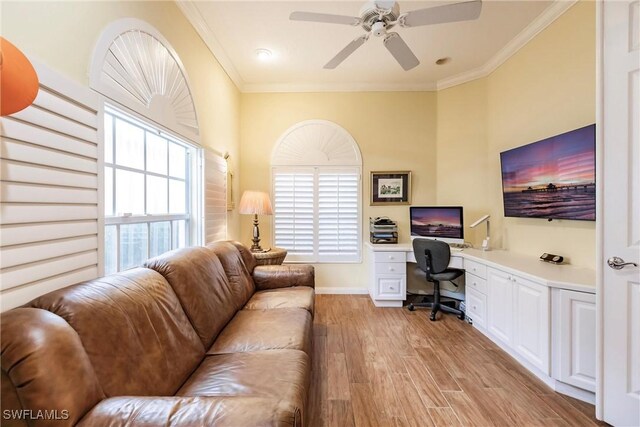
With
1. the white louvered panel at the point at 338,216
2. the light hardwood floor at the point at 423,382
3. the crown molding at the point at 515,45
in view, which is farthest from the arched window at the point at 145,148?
the crown molding at the point at 515,45

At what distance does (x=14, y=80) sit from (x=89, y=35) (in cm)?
85

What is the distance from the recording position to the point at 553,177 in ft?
7.75

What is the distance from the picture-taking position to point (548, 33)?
2510mm

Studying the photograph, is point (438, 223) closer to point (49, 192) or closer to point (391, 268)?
point (391, 268)

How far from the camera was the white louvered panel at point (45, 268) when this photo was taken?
986 millimetres

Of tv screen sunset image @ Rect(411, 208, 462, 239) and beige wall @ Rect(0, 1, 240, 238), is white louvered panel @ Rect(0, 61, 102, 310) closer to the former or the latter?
beige wall @ Rect(0, 1, 240, 238)

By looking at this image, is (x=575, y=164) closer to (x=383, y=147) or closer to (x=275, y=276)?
(x=383, y=147)

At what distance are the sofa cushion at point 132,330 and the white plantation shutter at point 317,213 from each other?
2445mm

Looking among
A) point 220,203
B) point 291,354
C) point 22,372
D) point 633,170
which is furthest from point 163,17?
point 633,170

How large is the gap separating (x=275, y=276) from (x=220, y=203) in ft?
3.52

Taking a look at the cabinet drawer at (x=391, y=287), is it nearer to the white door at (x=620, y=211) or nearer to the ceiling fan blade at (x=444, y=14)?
the white door at (x=620, y=211)

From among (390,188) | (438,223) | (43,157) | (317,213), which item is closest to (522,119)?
(438,223)

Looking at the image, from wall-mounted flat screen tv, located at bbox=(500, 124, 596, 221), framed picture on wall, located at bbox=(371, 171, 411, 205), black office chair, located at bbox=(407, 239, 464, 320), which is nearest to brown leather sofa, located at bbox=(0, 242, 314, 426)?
black office chair, located at bbox=(407, 239, 464, 320)

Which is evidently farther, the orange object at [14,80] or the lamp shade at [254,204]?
the lamp shade at [254,204]
